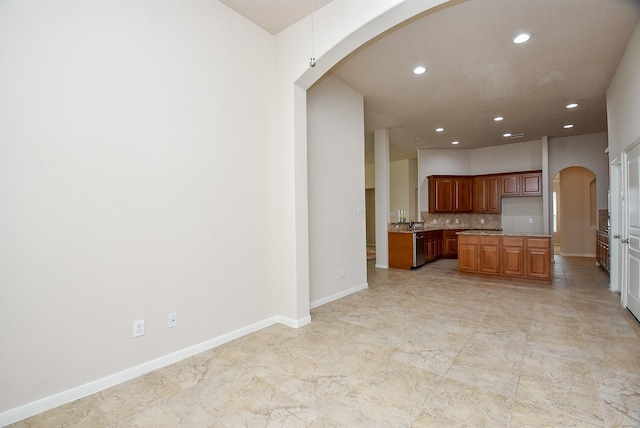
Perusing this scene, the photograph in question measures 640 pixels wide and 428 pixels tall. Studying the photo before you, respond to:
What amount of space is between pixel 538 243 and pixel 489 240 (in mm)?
762

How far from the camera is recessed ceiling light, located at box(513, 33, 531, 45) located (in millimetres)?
3342

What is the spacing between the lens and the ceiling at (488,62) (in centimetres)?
301

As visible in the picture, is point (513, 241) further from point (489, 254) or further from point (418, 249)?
point (418, 249)

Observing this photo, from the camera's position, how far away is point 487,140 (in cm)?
796

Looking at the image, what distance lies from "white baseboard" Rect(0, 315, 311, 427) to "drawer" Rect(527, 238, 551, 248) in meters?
4.51

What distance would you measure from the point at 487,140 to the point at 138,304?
8.53 metres

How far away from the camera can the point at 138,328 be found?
2.34 meters

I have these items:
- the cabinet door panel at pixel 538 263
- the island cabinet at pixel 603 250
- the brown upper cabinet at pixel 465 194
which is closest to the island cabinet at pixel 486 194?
the brown upper cabinet at pixel 465 194

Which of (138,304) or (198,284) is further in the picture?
(198,284)

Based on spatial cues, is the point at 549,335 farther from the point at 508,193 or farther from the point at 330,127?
the point at 508,193

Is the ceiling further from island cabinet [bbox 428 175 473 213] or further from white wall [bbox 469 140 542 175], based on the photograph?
island cabinet [bbox 428 175 473 213]

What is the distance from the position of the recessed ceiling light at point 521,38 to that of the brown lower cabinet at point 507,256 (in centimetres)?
331

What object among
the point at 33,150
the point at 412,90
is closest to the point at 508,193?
the point at 412,90

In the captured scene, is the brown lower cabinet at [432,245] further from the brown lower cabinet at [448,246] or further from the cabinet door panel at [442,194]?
the cabinet door panel at [442,194]
